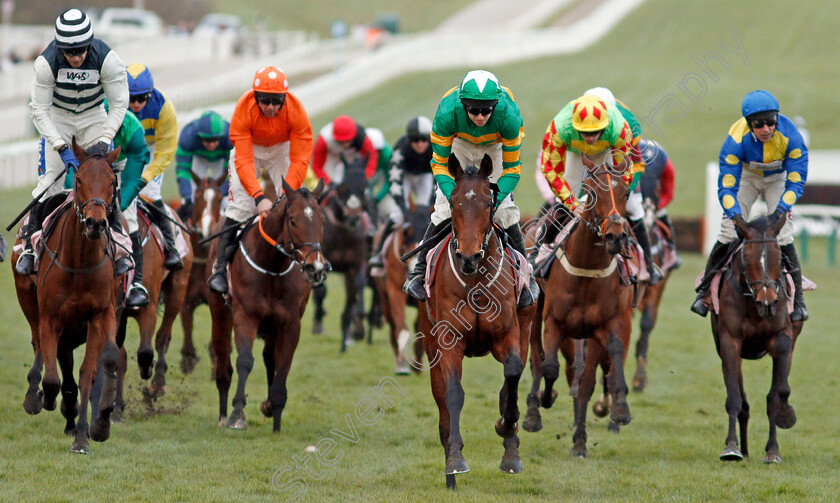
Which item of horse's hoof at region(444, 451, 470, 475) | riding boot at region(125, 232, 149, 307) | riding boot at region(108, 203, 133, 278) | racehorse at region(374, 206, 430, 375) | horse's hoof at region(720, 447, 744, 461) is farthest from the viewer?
racehorse at region(374, 206, 430, 375)

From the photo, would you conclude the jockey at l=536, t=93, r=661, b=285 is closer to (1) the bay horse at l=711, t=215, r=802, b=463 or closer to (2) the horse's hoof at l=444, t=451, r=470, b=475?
(1) the bay horse at l=711, t=215, r=802, b=463

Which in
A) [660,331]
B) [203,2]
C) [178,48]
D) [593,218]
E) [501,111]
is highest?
[203,2]

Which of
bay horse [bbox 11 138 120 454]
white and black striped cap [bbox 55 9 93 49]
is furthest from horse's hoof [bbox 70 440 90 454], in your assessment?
white and black striped cap [bbox 55 9 93 49]

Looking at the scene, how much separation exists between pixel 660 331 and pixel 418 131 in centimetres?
480

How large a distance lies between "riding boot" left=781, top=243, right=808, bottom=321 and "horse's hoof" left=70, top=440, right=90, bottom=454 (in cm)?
516

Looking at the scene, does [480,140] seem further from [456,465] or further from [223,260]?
[223,260]

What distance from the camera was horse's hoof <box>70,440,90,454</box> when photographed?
707cm

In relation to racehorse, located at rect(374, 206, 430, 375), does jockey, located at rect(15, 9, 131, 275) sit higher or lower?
higher

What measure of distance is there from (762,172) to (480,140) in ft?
8.31

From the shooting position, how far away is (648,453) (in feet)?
26.1

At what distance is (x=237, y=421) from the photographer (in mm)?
8188

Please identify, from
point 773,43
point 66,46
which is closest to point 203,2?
point 773,43

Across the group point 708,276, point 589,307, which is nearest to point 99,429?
point 589,307

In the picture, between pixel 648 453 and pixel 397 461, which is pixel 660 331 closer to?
pixel 648 453
